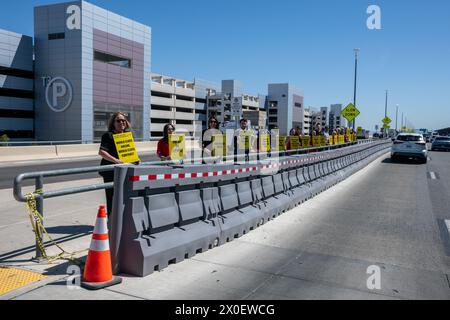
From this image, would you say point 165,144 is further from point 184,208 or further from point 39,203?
point 39,203

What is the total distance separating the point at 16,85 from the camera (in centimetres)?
5750

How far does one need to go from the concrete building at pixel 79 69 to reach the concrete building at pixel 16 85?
4.65 feet

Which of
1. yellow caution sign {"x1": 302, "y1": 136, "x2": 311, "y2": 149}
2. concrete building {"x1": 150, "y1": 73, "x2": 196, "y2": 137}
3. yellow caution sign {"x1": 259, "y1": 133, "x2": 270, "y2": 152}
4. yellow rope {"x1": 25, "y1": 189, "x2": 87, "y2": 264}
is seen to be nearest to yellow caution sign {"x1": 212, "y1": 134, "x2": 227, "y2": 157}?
yellow caution sign {"x1": 259, "y1": 133, "x2": 270, "y2": 152}

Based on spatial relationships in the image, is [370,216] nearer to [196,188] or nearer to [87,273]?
[196,188]

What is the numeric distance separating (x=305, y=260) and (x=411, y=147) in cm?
2218

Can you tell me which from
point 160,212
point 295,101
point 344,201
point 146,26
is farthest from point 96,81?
point 295,101

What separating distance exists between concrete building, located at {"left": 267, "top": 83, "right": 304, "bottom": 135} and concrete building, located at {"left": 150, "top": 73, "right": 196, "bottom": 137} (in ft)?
157

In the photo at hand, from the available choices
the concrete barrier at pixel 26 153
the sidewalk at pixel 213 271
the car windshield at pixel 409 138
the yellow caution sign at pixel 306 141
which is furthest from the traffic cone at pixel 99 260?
the car windshield at pixel 409 138

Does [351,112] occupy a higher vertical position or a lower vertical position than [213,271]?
higher

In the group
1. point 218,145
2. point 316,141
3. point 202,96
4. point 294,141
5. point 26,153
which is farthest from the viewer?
point 202,96

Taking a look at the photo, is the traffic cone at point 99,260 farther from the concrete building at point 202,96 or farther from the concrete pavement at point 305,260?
the concrete building at point 202,96

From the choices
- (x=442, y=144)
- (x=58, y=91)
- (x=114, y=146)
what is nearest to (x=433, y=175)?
(x=114, y=146)

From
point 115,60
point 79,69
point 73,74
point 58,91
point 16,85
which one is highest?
point 115,60

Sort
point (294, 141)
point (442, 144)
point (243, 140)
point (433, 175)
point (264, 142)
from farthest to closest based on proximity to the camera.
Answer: point (442, 144), point (433, 175), point (294, 141), point (264, 142), point (243, 140)
